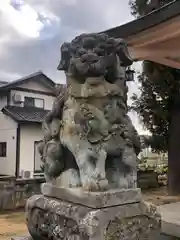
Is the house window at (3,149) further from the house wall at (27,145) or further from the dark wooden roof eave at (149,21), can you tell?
the dark wooden roof eave at (149,21)

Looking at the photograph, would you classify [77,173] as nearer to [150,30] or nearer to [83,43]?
[83,43]

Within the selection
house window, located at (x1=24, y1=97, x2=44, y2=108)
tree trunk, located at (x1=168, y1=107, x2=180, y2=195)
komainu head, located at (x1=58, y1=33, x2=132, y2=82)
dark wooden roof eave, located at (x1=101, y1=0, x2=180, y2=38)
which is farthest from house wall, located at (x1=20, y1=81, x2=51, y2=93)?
komainu head, located at (x1=58, y1=33, x2=132, y2=82)

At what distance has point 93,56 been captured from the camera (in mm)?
1630

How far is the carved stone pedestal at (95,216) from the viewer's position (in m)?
1.48

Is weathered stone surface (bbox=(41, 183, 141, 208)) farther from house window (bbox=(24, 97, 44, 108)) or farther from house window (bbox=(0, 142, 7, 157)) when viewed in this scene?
house window (bbox=(24, 97, 44, 108))

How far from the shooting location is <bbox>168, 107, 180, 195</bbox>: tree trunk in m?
7.46

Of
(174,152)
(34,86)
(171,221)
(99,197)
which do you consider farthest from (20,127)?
(99,197)

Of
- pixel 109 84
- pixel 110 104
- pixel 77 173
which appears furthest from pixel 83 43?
pixel 77 173

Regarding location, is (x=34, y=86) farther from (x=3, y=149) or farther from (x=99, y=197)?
(x=99, y=197)

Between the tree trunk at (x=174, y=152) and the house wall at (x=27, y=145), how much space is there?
5130mm

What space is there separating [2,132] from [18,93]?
164 centimetres

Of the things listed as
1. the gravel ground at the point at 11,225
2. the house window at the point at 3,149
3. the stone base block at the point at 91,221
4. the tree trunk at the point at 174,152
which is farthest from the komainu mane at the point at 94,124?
Result: the house window at the point at 3,149

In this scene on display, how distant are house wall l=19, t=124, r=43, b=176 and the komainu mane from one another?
29.5ft

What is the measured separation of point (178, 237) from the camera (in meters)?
2.59
